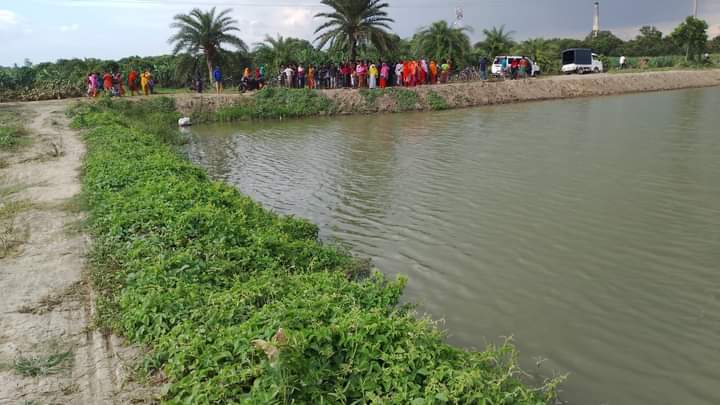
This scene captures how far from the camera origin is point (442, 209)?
9.56 metres

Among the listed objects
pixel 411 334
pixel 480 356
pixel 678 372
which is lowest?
pixel 678 372

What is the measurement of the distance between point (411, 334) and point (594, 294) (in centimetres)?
321

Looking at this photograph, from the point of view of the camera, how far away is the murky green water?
Result: 16.6 feet

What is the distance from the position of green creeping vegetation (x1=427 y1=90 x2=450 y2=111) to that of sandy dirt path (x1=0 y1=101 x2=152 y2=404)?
2057 centimetres

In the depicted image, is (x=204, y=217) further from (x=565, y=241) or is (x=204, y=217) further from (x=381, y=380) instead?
(x=565, y=241)

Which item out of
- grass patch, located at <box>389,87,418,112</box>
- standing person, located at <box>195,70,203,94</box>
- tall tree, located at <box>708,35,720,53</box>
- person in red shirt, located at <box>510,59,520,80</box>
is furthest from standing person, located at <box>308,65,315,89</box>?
tall tree, located at <box>708,35,720,53</box>

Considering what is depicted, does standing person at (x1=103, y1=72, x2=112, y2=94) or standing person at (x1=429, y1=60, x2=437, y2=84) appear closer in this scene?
standing person at (x1=103, y1=72, x2=112, y2=94)

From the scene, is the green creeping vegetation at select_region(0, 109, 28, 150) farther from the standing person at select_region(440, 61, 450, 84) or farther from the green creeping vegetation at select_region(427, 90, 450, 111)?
the standing person at select_region(440, 61, 450, 84)

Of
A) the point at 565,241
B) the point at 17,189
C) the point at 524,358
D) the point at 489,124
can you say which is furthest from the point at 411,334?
the point at 489,124

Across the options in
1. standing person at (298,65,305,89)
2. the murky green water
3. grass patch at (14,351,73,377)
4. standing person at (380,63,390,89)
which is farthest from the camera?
standing person at (380,63,390,89)

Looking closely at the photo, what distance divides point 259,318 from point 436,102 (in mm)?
24954

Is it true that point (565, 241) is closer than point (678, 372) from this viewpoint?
No

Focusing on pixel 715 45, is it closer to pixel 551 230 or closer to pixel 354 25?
pixel 354 25

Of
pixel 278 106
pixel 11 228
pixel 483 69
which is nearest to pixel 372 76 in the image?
pixel 278 106
